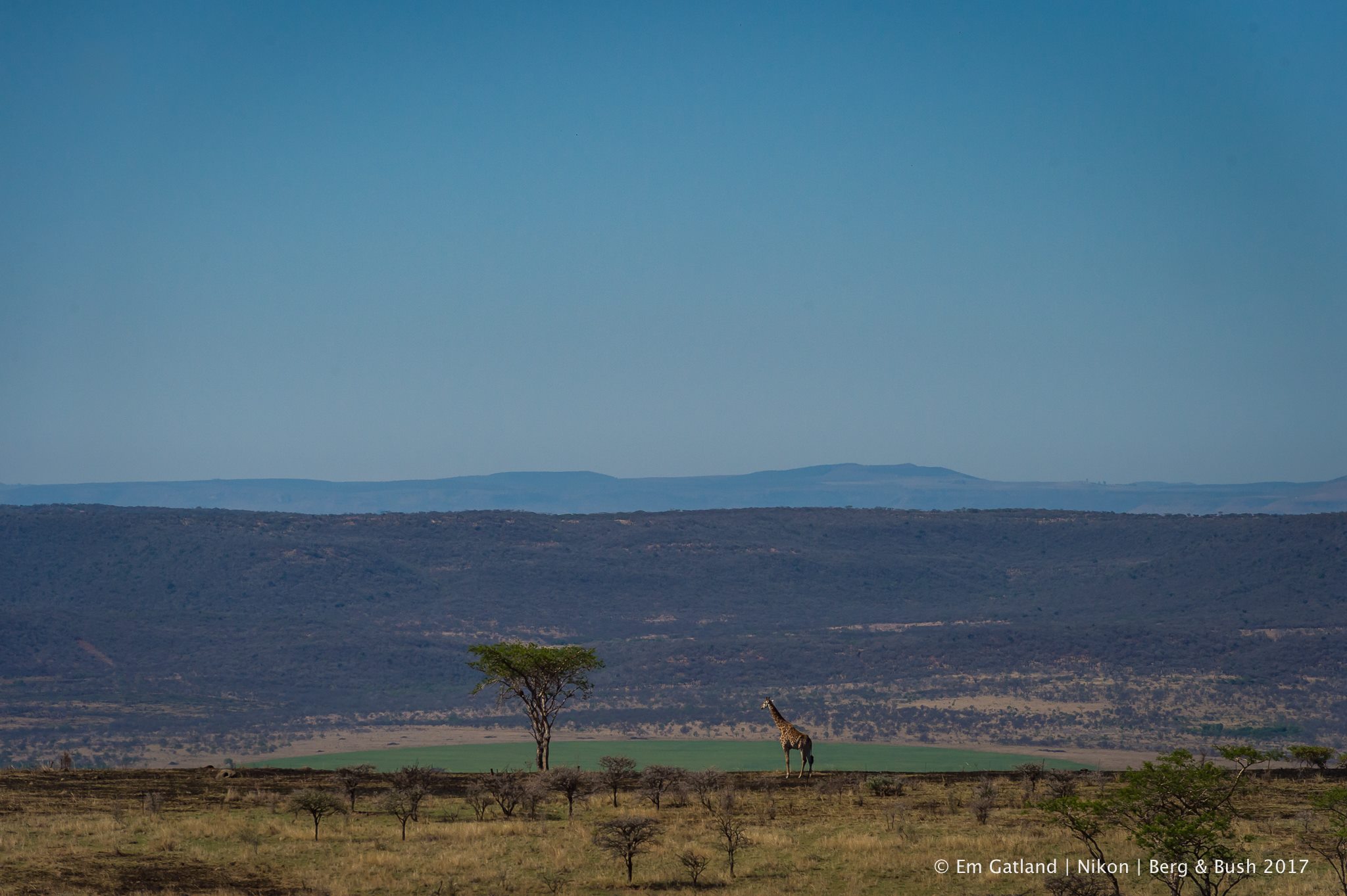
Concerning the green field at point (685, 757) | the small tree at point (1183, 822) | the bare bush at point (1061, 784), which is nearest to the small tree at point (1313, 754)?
the bare bush at point (1061, 784)

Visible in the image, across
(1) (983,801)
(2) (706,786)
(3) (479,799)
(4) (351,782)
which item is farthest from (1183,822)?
(4) (351,782)

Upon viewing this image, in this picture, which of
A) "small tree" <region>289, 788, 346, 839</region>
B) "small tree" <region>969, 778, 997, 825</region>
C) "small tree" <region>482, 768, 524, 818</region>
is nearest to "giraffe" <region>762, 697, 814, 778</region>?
"small tree" <region>969, 778, 997, 825</region>

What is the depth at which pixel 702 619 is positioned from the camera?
113688 mm

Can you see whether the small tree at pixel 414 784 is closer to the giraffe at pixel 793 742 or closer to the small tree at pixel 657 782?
the small tree at pixel 657 782

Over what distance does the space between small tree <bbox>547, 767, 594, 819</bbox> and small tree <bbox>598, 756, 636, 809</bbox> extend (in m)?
0.40

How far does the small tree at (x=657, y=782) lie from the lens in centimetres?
3169

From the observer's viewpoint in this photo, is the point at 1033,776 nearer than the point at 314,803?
No

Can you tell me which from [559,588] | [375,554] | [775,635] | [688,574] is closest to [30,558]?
[375,554]

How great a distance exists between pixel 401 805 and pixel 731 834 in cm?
777

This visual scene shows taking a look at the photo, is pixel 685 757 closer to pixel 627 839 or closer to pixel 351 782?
pixel 351 782

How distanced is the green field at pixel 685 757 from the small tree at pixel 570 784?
74.4ft

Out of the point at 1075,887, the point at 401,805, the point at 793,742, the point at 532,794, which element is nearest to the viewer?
the point at 1075,887

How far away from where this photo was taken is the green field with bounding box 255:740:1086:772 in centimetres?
5944

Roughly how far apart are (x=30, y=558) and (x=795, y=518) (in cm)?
7874
